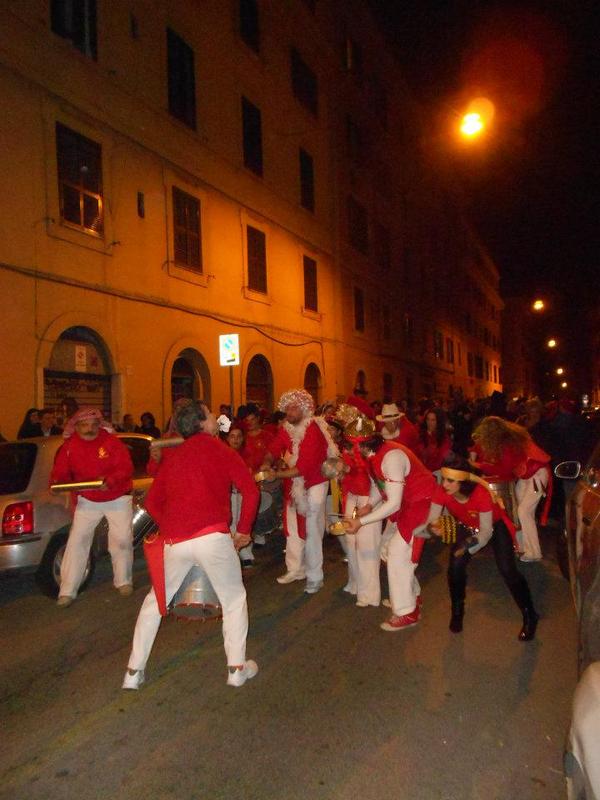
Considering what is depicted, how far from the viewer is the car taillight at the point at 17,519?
5.81 m

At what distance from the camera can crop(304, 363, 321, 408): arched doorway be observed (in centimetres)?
2184

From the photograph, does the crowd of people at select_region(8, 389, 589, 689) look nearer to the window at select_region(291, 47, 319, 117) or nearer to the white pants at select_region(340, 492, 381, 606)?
the white pants at select_region(340, 492, 381, 606)

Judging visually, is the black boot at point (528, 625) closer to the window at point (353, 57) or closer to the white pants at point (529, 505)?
the white pants at point (529, 505)

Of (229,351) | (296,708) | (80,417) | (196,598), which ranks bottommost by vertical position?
(296,708)

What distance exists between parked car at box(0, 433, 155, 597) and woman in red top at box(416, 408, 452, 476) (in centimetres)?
442

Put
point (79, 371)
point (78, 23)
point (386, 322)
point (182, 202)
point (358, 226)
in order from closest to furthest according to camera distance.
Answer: point (79, 371), point (78, 23), point (182, 202), point (358, 226), point (386, 322)

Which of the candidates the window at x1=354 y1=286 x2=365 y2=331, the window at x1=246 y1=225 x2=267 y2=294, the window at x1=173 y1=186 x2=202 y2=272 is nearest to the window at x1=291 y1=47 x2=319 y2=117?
the window at x1=246 y1=225 x2=267 y2=294

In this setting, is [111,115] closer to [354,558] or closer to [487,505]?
[354,558]

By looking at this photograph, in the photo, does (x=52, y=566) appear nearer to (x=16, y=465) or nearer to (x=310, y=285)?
(x=16, y=465)

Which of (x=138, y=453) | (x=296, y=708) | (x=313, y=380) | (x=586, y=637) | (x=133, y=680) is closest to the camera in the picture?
(x=586, y=637)

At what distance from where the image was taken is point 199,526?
3904 mm

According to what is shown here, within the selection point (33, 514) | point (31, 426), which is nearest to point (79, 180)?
point (31, 426)

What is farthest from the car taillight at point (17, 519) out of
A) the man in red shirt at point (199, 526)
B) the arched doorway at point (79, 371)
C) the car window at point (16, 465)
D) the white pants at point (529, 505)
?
the arched doorway at point (79, 371)

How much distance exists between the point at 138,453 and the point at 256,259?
1155 centimetres
